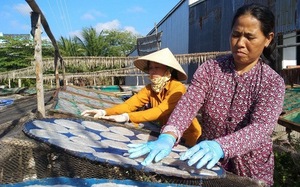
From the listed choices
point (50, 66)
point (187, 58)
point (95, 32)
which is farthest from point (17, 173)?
point (95, 32)

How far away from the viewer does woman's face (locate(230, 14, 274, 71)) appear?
1551 mm

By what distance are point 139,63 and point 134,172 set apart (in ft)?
5.50

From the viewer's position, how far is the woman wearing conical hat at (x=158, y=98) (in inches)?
93.7

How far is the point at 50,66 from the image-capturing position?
12.7 metres

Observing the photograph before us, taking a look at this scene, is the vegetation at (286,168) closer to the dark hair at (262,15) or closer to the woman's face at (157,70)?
the woman's face at (157,70)

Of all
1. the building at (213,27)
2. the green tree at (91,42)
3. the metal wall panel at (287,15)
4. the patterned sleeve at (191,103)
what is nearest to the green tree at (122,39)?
the green tree at (91,42)

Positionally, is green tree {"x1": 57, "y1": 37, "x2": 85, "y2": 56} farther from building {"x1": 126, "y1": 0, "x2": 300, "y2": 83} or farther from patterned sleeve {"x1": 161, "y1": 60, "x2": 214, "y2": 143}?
patterned sleeve {"x1": 161, "y1": 60, "x2": 214, "y2": 143}

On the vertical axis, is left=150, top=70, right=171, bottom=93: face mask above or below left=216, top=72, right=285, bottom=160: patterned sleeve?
above

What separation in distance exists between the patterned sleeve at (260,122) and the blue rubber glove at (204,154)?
8 cm

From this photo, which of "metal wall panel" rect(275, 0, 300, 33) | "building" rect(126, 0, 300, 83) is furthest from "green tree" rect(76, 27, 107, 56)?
"metal wall panel" rect(275, 0, 300, 33)

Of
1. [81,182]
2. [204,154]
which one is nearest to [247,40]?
[204,154]

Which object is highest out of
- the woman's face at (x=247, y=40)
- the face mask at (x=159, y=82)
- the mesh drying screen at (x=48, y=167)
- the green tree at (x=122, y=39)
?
the green tree at (x=122, y=39)

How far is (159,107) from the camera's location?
2455 millimetres

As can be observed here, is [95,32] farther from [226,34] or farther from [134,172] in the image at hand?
[134,172]
